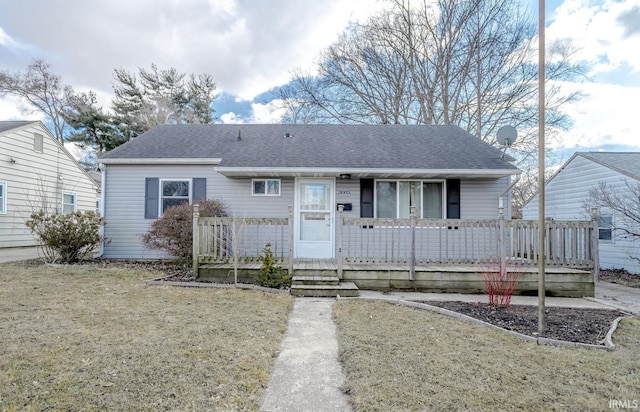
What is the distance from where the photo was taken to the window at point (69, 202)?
544 inches

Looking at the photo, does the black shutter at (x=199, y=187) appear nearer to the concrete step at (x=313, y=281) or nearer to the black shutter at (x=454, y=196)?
the concrete step at (x=313, y=281)

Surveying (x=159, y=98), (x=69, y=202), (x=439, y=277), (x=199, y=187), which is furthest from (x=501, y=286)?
(x=159, y=98)

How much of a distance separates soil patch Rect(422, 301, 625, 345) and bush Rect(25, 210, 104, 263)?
27.3 feet

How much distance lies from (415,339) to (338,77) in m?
17.7

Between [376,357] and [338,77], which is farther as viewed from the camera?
[338,77]

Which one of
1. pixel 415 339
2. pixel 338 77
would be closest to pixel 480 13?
pixel 338 77

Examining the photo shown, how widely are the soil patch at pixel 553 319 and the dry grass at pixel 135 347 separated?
112 inches

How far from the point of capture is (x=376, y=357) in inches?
122

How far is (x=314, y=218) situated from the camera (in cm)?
842

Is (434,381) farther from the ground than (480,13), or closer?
closer

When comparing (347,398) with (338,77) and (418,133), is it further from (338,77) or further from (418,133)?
(338,77)

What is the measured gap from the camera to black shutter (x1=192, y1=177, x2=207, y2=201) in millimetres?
8781

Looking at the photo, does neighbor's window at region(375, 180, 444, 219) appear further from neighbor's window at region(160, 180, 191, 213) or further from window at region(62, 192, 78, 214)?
window at region(62, 192, 78, 214)

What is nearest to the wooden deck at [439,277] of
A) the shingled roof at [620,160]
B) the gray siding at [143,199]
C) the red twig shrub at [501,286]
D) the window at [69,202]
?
the red twig shrub at [501,286]
